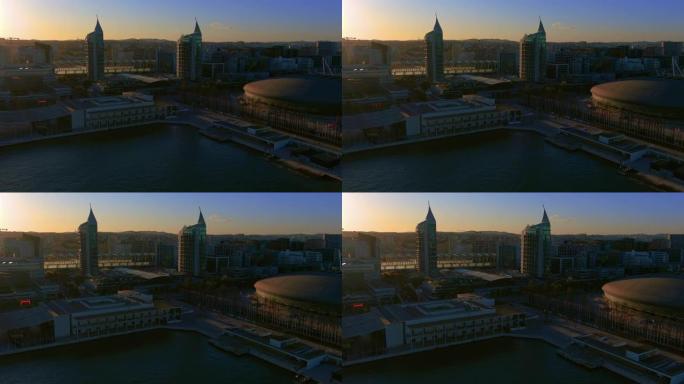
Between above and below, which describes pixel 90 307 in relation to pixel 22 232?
below

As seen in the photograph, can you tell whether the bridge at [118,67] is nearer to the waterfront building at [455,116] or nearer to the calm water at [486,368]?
the waterfront building at [455,116]

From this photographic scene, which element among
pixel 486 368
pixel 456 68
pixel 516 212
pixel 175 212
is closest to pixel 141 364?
pixel 175 212

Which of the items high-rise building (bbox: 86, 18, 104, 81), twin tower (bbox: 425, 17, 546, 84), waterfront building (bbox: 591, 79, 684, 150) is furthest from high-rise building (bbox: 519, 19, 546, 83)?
high-rise building (bbox: 86, 18, 104, 81)

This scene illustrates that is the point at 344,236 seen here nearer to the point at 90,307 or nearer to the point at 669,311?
the point at 90,307

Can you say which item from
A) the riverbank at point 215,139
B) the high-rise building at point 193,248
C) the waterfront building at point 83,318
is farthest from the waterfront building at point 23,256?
the high-rise building at point 193,248

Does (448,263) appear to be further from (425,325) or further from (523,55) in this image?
(523,55)

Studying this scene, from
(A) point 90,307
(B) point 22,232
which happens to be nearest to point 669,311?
(A) point 90,307
